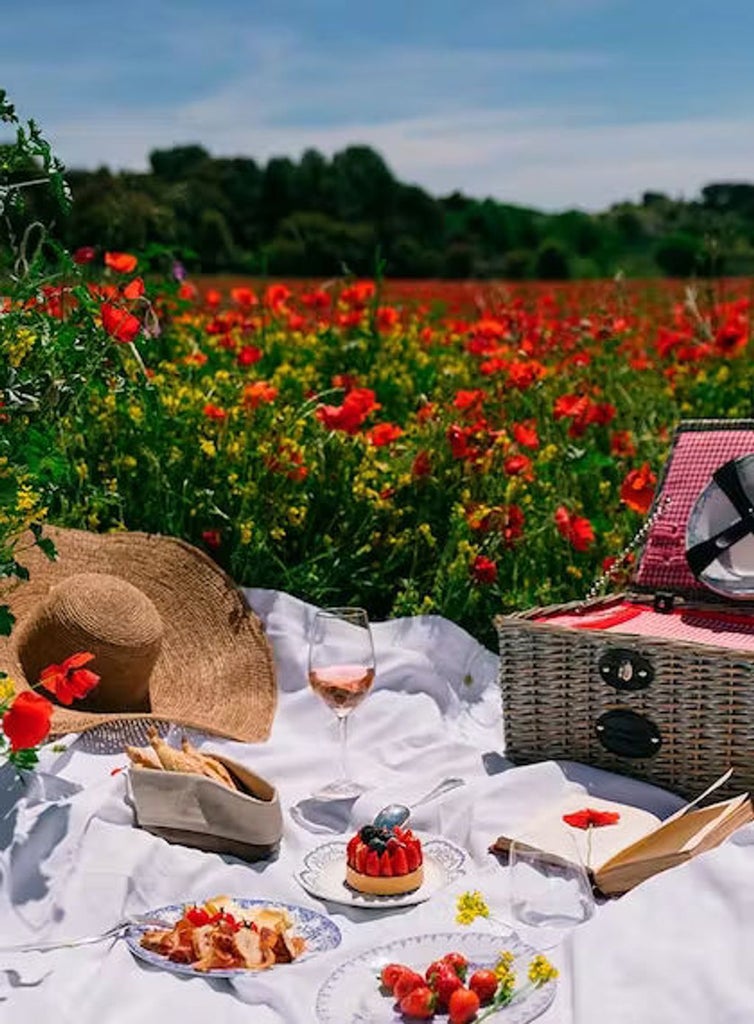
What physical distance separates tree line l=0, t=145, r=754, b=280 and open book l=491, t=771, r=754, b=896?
293 centimetres

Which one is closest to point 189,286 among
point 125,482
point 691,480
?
point 125,482

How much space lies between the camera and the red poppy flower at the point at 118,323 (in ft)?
11.0

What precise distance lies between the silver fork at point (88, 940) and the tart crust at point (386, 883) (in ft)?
1.22

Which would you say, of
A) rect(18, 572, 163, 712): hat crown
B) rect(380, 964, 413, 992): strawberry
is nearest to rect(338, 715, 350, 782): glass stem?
rect(18, 572, 163, 712): hat crown

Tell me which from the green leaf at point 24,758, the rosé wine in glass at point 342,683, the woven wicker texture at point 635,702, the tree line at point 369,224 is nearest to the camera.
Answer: the green leaf at point 24,758

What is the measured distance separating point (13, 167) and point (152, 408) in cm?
84

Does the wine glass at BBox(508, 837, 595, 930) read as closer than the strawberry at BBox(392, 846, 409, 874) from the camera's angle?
Yes

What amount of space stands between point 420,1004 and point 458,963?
0.11 meters

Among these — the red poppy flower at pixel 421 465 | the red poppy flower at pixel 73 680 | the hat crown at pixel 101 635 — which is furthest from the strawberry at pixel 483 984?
the red poppy flower at pixel 421 465

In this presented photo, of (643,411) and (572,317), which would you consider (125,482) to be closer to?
(643,411)

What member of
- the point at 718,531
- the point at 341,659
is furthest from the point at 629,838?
the point at 718,531

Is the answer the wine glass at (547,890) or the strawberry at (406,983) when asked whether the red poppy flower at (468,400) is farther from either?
the strawberry at (406,983)

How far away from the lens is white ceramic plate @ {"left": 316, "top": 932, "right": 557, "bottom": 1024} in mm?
2332

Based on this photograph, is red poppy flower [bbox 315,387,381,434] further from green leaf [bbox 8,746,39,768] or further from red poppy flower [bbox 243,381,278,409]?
green leaf [bbox 8,746,39,768]
